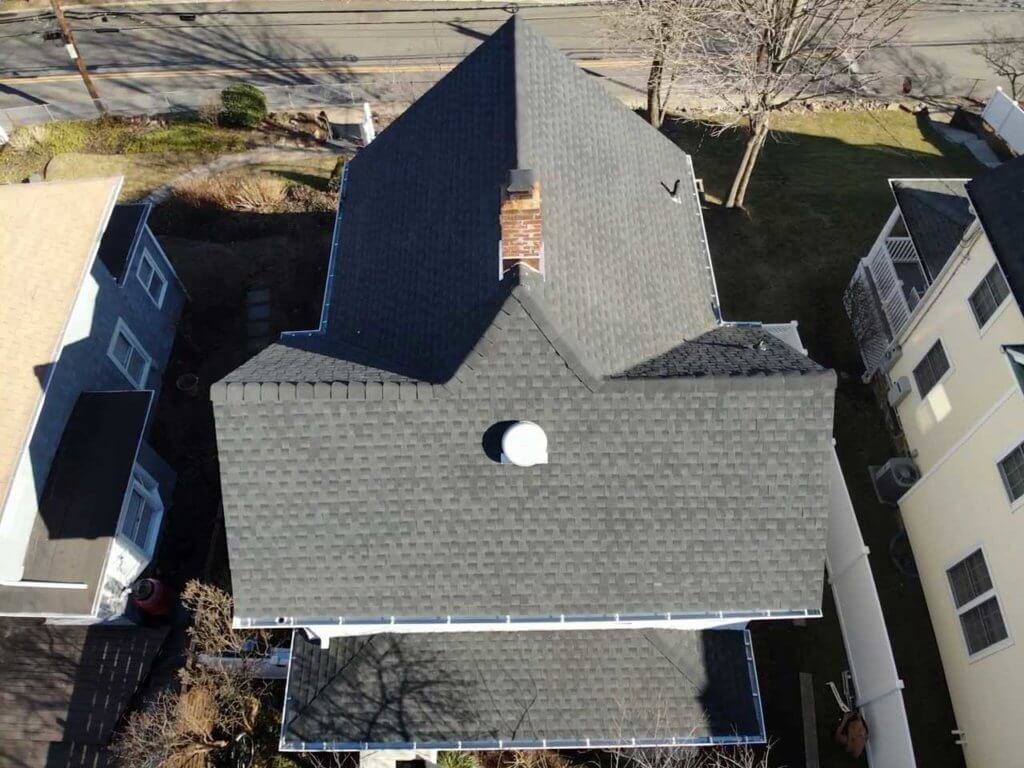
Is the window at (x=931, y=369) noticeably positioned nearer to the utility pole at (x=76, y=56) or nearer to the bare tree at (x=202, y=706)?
the bare tree at (x=202, y=706)

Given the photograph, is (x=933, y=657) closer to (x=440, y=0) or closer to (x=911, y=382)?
(x=911, y=382)

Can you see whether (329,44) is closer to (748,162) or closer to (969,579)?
(748,162)

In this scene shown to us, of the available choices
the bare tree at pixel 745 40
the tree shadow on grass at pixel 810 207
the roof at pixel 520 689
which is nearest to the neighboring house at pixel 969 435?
the tree shadow on grass at pixel 810 207

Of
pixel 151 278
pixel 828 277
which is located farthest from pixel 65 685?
pixel 828 277

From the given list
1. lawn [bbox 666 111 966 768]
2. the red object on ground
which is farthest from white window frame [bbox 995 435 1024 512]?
the red object on ground

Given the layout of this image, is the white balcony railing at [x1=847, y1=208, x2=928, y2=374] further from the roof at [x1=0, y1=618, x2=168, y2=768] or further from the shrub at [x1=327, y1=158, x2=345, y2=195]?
the roof at [x1=0, y1=618, x2=168, y2=768]

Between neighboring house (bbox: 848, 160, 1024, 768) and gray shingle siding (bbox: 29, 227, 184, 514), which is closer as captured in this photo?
neighboring house (bbox: 848, 160, 1024, 768)
